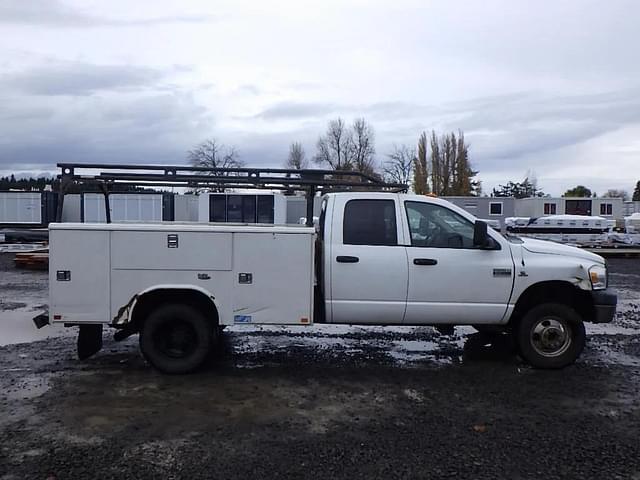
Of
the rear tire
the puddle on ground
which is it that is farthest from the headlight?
the puddle on ground

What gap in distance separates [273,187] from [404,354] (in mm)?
2760

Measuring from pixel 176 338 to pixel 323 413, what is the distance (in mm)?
2071

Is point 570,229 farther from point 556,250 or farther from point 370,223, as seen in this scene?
point 370,223

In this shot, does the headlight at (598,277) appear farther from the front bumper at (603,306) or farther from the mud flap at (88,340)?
the mud flap at (88,340)

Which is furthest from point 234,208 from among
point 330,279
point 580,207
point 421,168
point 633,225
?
point 421,168

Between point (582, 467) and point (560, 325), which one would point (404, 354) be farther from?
point (582, 467)

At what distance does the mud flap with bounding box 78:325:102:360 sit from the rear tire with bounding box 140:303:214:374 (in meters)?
0.69

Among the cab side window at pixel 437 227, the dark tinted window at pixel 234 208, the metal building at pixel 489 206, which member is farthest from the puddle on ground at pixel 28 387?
the metal building at pixel 489 206

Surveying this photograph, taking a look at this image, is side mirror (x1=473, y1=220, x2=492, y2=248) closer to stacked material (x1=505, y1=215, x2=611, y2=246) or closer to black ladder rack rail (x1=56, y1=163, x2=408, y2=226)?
black ladder rack rail (x1=56, y1=163, x2=408, y2=226)

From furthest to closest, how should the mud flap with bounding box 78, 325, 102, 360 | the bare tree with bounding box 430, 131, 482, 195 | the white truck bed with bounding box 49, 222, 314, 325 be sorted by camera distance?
the bare tree with bounding box 430, 131, 482, 195, the mud flap with bounding box 78, 325, 102, 360, the white truck bed with bounding box 49, 222, 314, 325

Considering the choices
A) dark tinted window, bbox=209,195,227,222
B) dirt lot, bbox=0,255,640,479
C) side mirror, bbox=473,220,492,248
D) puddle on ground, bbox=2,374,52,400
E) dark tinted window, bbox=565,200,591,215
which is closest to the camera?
dirt lot, bbox=0,255,640,479

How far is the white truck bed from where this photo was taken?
6.38 m

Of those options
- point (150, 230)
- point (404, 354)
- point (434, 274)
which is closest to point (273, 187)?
point (150, 230)

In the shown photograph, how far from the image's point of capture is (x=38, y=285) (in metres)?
14.1
